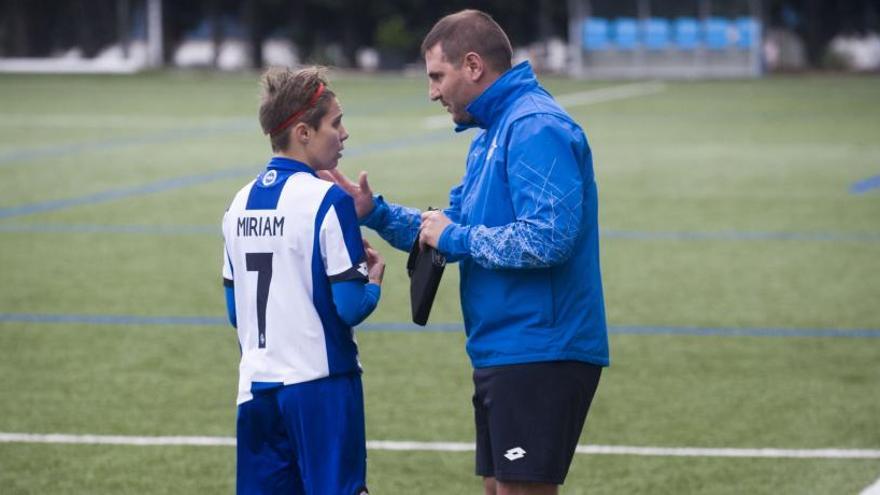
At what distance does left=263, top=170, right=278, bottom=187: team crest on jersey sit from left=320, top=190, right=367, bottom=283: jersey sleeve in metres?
0.19

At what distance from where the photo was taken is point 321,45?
5691cm

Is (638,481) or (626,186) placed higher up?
(638,481)

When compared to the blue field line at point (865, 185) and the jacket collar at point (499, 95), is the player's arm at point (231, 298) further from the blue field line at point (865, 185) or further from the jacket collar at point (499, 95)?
the blue field line at point (865, 185)

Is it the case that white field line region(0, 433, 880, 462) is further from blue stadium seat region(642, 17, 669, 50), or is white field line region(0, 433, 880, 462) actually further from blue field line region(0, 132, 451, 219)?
blue stadium seat region(642, 17, 669, 50)

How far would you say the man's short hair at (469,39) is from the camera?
4.41 metres

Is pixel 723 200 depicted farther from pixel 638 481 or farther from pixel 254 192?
pixel 254 192

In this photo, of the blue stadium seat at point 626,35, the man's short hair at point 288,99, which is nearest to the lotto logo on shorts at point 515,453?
the man's short hair at point 288,99

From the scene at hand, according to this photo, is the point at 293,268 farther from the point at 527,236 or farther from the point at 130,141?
the point at 130,141

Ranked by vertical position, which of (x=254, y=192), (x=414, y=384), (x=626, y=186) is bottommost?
(x=626, y=186)

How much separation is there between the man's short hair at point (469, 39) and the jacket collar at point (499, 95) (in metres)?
0.05

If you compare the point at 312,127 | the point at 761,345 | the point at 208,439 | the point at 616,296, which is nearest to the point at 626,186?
the point at 616,296

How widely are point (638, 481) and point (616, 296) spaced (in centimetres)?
458

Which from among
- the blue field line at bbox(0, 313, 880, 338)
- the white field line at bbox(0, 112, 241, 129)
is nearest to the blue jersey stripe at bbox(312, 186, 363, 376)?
the blue field line at bbox(0, 313, 880, 338)

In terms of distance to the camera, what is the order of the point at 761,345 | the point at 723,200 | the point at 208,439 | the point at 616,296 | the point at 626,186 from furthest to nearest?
the point at 626,186, the point at 723,200, the point at 616,296, the point at 761,345, the point at 208,439
